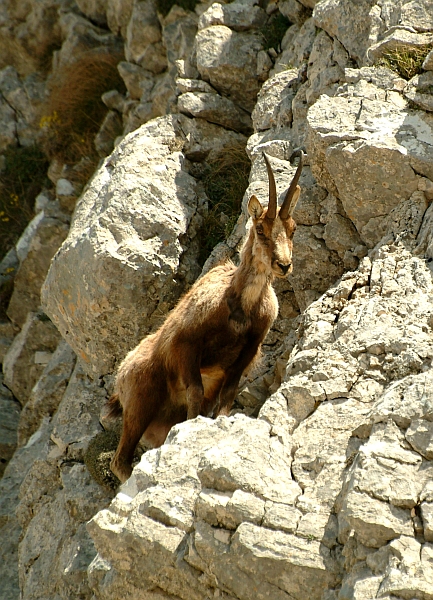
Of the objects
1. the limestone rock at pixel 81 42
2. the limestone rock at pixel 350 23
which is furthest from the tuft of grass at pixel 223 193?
the limestone rock at pixel 81 42

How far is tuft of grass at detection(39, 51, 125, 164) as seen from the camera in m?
13.4

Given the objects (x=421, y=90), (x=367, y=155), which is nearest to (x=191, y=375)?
(x=367, y=155)

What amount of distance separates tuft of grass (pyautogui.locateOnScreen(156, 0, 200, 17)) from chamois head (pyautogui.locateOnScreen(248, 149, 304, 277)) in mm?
6621

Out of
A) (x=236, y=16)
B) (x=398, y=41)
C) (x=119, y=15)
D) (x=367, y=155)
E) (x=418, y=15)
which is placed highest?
(x=119, y=15)

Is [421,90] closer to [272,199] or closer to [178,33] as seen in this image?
[272,199]

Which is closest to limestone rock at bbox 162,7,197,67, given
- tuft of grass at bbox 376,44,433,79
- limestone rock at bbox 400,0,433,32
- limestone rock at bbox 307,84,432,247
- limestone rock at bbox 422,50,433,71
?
limestone rock at bbox 400,0,433,32

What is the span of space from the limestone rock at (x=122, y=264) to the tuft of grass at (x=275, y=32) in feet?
8.75

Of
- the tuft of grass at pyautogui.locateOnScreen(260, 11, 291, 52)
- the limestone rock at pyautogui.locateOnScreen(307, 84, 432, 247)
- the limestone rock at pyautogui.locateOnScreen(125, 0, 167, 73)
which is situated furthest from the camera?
the limestone rock at pyautogui.locateOnScreen(125, 0, 167, 73)

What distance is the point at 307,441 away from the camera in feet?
17.6

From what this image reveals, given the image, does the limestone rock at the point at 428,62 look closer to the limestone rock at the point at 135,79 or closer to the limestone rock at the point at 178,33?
the limestone rock at the point at 178,33

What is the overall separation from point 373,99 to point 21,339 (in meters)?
6.12

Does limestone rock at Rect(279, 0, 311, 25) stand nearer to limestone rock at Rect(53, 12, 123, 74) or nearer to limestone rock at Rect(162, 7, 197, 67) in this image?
limestone rock at Rect(162, 7, 197, 67)

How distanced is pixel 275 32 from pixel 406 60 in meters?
3.07

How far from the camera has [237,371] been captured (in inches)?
271
